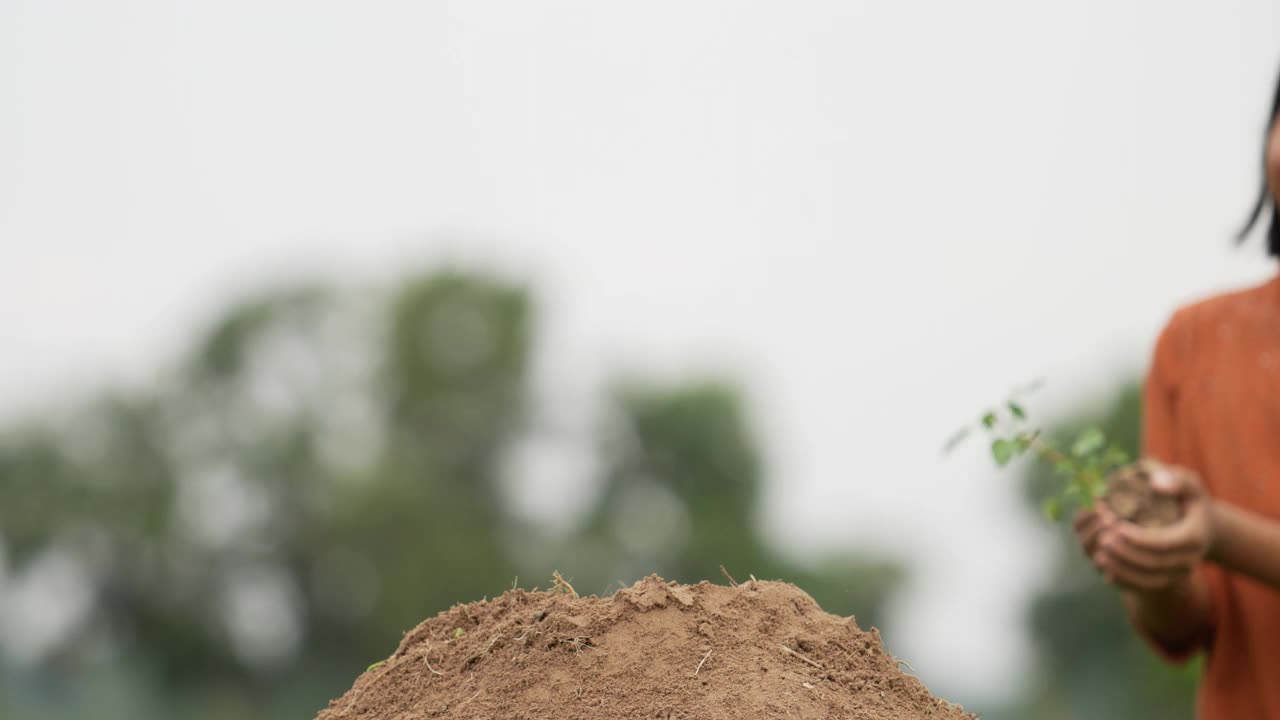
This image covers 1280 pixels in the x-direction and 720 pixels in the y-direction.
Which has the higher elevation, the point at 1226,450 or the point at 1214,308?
the point at 1214,308

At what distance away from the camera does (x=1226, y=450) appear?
4.44 meters

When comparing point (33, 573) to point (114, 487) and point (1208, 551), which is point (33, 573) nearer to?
point (114, 487)

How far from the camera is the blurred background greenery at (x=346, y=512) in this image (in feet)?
159

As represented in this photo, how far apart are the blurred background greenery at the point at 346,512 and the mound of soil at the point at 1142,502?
41.7 m

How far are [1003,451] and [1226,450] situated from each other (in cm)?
83

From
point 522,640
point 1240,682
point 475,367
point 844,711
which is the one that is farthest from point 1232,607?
point 475,367

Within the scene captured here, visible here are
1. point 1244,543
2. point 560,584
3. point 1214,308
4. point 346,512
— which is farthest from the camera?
point 346,512

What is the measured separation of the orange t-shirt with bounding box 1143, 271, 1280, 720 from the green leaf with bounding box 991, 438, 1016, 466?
79 cm

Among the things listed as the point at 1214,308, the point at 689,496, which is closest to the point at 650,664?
the point at 1214,308

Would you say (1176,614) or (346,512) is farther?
(346,512)

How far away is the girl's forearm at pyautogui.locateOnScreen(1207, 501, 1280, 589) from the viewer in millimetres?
3818

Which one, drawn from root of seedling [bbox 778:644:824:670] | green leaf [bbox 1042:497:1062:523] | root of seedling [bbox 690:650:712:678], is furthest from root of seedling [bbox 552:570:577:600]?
green leaf [bbox 1042:497:1062:523]

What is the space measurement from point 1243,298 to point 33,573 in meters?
54.4

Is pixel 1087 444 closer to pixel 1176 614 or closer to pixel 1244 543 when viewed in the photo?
pixel 1244 543
